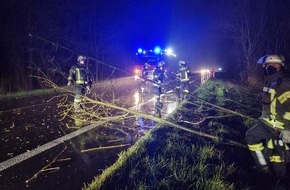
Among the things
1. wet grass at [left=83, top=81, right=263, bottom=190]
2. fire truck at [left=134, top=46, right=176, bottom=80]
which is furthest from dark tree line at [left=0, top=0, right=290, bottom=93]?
wet grass at [left=83, top=81, right=263, bottom=190]

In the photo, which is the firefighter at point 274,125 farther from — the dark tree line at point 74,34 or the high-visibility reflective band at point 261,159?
the dark tree line at point 74,34

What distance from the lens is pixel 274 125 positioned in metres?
4.29

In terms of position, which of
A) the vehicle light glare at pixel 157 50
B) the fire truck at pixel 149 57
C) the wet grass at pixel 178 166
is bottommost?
the wet grass at pixel 178 166

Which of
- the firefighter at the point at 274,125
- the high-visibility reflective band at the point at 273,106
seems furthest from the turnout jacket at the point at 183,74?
the high-visibility reflective band at the point at 273,106

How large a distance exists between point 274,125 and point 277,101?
1.23 ft

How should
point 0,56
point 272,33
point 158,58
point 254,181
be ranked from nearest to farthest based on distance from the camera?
point 254,181 < point 0,56 < point 272,33 < point 158,58

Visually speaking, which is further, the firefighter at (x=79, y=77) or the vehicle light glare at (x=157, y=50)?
the vehicle light glare at (x=157, y=50)

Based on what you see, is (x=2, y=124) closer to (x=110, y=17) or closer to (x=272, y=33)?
(x=272, y=33)

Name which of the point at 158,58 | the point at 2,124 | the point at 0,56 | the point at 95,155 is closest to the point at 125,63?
the point at 158,58

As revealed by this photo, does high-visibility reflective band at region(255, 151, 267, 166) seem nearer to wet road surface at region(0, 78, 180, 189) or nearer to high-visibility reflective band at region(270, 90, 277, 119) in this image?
high-visibility reflective band at region(270, 90, 277, 119)

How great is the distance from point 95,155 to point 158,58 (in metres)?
15.6

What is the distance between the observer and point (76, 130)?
7152mm

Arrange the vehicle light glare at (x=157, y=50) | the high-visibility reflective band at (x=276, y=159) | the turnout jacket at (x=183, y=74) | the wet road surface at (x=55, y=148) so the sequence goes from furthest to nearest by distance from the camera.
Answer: the vehicle light glare at (x=157, y=50) → the turnout jacket at (x=183, y=74) → the high-visibility reflective band at (x=276, y=159) → the wet road surface at (x=55, y=148)

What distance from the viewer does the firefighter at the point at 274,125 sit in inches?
163
